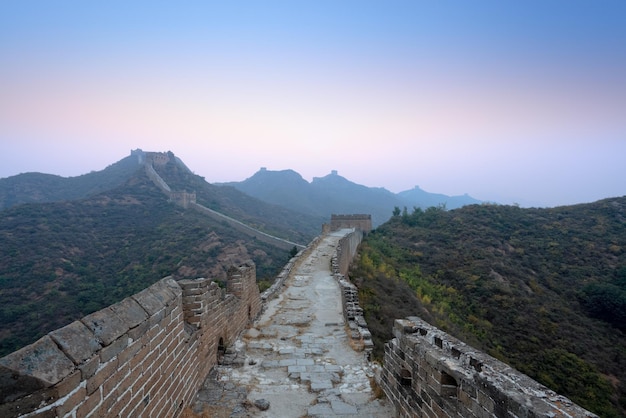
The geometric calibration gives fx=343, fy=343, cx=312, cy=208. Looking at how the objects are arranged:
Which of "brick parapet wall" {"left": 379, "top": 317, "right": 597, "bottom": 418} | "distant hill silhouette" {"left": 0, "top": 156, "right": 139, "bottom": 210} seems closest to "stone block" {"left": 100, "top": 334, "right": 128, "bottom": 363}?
"brick parapet wall" {"left": 379, "top": 317, "right": 597, "bottom": 418}

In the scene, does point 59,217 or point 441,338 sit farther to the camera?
point 59,217

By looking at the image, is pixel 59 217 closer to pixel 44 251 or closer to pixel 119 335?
pixel 44 251

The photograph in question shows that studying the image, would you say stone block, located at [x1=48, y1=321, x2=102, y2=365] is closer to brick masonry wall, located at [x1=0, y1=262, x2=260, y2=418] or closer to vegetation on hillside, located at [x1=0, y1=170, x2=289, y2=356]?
brick masonry wall, located at [x1=0, y1=262, x2=260, y2=418]

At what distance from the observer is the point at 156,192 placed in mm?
56500

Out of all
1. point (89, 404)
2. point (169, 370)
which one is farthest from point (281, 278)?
point (89, 404)

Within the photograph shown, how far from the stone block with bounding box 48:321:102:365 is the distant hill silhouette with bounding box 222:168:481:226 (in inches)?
3713

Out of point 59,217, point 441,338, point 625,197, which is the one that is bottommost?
point 59,217

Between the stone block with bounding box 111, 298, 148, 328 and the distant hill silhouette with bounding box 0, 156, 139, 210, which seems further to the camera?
the distant hill silhouette with bounding box 0, 156, 139, 210

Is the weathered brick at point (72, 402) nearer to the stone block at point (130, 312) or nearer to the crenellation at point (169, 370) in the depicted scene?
the crenellation at point (169, 370)

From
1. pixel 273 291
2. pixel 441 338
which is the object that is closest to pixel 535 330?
pixel 273 291

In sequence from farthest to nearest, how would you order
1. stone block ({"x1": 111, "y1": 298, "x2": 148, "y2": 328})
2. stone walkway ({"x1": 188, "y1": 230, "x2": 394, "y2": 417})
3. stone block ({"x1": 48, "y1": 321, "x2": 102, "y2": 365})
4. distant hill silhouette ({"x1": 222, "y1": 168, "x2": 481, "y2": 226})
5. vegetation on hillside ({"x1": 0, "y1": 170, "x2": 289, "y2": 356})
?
distant hill silhouette ({"x1": 222, "y1": 168, "x2": 481, "y2": 226}) → vegetation on hillside ({"x1": 0, "y1": 170, "x2": 289, "y2": 356}) → stone walkway ({"x1": 188, "y1": 230, "x2": 394, "y2": 417}) → stone block ({"x1": 111, "y1": 298, "x2": 148, "y2": 328}) → stone block ({"x1": 48, "y1": 321, "x2": 102, "y2": 365})

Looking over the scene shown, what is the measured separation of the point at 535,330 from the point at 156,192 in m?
55.0

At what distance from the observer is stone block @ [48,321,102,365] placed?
2102 mm

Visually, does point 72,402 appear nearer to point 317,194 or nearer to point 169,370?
point 169,370
